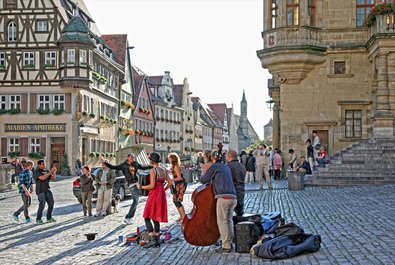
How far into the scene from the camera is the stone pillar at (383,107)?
1067 inches

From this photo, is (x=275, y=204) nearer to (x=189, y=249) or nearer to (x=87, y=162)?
(x=189, y=249)

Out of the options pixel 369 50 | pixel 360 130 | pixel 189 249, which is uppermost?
pixel 369 50

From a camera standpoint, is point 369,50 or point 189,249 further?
point 369,50

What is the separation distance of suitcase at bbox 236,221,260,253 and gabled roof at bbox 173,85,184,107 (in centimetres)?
7552

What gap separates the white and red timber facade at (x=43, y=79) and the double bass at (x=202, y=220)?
3576 centimetres

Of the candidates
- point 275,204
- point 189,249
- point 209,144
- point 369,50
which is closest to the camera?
point 189,249

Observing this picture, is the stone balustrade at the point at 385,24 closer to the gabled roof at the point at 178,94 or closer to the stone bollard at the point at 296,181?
the stone bollard at the point at 296,181

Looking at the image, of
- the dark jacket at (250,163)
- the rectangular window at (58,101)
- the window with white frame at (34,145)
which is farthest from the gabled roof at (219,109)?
the dark jacket at (250,163)

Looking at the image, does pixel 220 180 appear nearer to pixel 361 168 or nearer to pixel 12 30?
pixel 361 168

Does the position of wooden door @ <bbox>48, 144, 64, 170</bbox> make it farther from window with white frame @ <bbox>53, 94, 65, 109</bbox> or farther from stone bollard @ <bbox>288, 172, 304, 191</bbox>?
stone bollard @ <bbox>288, 172, 304, 191</bbox>

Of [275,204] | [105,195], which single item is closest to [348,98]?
[275,204]

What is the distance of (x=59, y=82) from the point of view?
45.9 meters

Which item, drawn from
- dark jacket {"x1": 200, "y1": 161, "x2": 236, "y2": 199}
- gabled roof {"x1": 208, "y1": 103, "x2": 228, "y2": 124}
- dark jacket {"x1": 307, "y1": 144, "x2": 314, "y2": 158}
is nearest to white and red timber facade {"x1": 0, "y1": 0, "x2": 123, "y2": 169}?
dark jacket {"x1": 307, "y1": 144, "x2": 314, "y2": 158}

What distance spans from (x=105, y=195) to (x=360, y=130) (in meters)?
15.9
